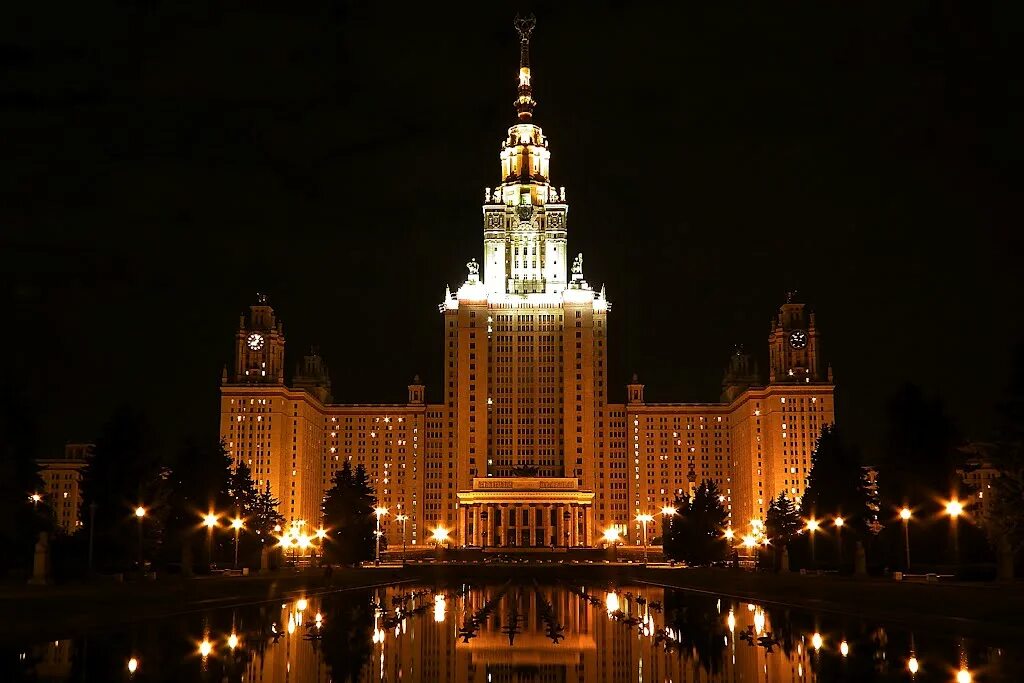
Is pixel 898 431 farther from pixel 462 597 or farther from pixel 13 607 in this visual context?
pixel 13 607

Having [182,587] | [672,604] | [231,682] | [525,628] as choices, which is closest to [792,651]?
[525,628]

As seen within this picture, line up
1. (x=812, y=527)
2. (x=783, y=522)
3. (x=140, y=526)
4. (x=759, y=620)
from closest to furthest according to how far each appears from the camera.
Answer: (x=759, y=620), (x=140, y=526), (x=812, y=527), (x=783, y=522)

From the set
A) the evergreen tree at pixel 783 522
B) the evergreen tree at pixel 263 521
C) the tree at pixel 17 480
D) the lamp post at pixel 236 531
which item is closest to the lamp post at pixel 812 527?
the evergreen tree at pixel 783 522

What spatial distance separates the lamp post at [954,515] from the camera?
75312mm

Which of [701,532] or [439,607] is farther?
[701,532]

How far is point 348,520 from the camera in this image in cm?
12762

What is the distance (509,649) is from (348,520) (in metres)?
92.4

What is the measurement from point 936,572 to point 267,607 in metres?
46.1

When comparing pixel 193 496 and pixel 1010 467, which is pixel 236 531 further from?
pixel 1010 467

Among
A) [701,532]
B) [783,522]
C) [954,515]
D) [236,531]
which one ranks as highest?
[954,515]

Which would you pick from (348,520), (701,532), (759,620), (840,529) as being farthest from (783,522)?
(759,620)

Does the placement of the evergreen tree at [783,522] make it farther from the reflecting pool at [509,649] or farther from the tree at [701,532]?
the reflecting pool at [509,649]

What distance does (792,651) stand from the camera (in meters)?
34.9

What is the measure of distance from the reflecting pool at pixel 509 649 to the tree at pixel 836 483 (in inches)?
1857
